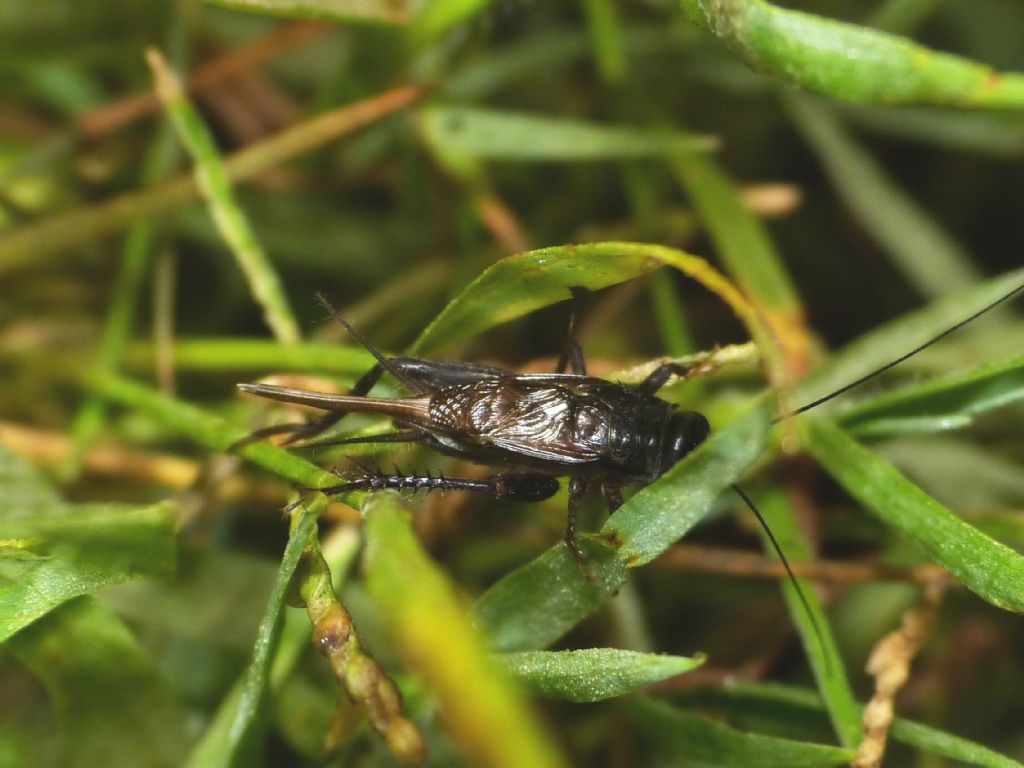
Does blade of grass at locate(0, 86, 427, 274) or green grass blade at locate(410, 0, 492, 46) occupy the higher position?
green grass blade at locate(410, 0, 492, 46)

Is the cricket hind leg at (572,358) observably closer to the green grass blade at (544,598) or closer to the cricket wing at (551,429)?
the cricket wing at (551,429)

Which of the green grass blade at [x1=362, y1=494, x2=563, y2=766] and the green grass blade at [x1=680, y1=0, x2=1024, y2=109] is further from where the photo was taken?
the green grass blade at [x1=680, y1=0, x2=1024, y2=109]

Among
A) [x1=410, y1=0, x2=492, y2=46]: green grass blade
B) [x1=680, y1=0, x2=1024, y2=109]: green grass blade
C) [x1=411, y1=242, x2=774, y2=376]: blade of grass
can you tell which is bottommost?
[x1=411, y1=242, x2=774, y2=376]: blade of grass

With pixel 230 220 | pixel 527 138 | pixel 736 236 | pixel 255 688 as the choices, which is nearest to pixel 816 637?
pixel 255 688

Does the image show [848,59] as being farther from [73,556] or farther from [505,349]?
[505,349]

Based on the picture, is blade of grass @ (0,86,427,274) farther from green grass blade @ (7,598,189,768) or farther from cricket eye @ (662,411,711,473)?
green grass blade @ (7,598,189,768)

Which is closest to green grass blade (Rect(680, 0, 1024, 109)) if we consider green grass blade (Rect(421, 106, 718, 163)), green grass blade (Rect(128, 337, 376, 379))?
green grass blade (Rect(128, 337, 376, 379))
